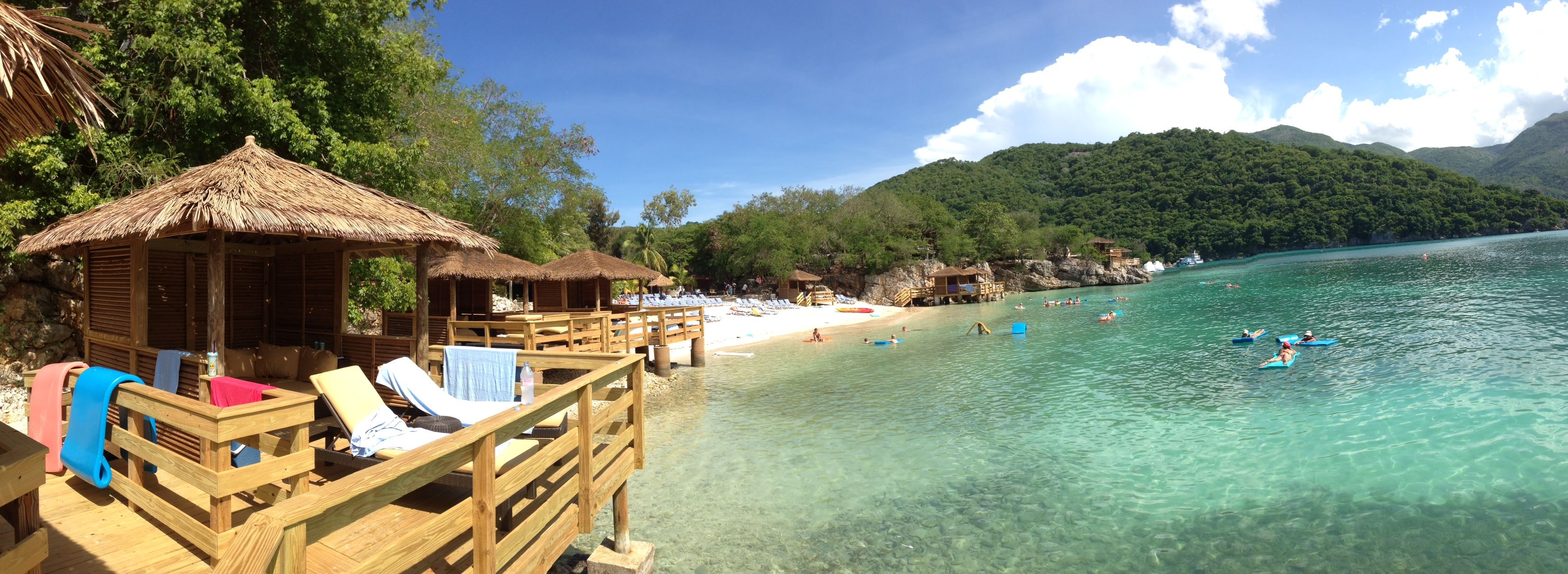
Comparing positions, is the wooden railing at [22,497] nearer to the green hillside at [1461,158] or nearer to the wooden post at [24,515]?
the wooden post at [24,515]

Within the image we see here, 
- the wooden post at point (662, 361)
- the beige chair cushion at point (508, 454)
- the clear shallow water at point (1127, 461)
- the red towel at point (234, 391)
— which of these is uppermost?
the red towel at point (234, 391)

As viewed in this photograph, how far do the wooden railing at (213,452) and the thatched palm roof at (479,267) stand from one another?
30.0ft

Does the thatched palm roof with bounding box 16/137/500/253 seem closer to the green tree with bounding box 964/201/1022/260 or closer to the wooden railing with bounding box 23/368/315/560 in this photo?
the wooden railing with bounding box 23/368/315/560

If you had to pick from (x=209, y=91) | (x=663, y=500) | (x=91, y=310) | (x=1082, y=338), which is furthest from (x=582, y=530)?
(x=1082, y=338)

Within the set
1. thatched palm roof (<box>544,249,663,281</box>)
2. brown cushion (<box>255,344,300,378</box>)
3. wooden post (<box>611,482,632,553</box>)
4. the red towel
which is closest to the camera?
the red towel

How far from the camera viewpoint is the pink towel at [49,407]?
4172 mm

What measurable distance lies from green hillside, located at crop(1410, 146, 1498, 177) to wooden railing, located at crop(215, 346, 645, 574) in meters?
199

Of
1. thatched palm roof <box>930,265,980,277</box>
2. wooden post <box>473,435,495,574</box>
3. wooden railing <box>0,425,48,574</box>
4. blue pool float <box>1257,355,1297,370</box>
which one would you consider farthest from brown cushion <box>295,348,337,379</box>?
thatched palm roof <box>930,265,980,277</box>

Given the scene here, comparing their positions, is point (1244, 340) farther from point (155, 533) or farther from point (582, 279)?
point (155, 533)

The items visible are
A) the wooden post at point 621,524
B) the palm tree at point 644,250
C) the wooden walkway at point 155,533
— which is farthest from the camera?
the palm tree at point 644,250

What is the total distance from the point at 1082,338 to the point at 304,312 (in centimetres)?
2091

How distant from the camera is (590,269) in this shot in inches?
618

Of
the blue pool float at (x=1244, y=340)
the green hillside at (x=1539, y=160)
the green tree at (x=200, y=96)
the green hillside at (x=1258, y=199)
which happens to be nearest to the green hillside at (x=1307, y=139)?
the green hillside at (x=1539, y=160)

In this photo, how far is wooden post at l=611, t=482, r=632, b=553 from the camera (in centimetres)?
483
